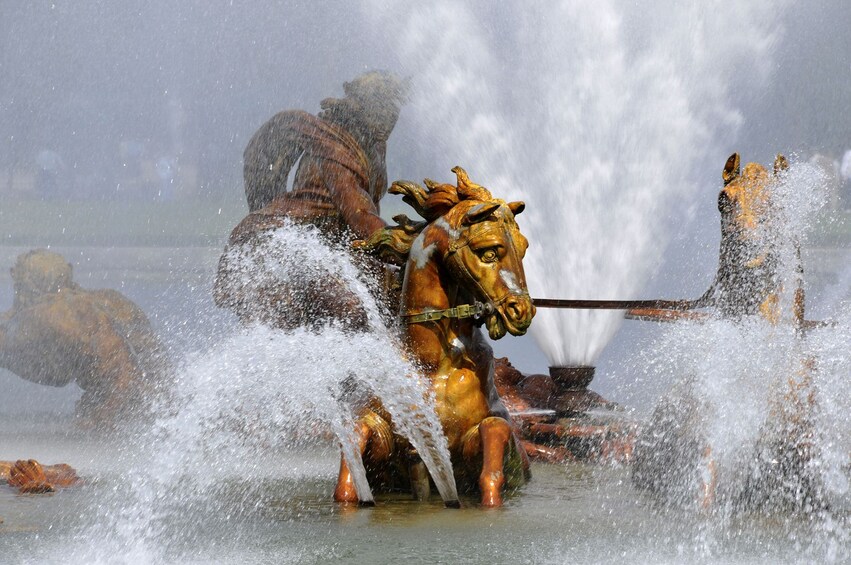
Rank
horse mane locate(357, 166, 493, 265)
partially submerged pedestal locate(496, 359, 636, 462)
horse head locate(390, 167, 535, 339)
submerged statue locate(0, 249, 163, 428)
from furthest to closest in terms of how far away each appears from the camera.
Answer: submerged statue locate(0, 249, 163, 428) → partially submerged pedestal locate(496, 359, 636, 462) → horse mane locate(357, 166, 493, 265) → horse head locate(390, 167, 535, 339)

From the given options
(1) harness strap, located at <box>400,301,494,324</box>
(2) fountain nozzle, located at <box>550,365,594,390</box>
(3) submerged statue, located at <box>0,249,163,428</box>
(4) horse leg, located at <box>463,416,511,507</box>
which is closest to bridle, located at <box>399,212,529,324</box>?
(1) harness strap, located at <box>400,301,494,324</box>

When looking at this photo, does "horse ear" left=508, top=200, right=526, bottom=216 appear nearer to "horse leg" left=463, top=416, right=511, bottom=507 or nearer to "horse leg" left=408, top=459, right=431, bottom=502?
"horse leg" left=463, top=416, right=511, bottom=507

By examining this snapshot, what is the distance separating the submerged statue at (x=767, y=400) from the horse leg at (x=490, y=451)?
2.18 ft

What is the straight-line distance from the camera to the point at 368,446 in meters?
4.47

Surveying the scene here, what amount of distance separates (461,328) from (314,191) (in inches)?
79.1

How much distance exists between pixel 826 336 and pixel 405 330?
1.76 m

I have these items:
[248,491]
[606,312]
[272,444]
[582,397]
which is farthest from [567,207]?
[248,491]

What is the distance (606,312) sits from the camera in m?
7.21

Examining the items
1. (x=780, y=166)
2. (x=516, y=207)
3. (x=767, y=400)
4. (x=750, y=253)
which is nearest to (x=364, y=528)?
(x=516, y=207)

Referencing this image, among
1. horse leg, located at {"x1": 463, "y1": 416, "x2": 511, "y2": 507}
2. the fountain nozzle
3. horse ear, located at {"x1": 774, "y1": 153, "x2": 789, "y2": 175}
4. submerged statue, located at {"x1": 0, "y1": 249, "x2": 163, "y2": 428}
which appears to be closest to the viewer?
horse leg, located at {"x1": 463, "y1": 416, "x2": 511, "y2": 507}

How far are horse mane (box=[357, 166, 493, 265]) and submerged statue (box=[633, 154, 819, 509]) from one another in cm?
110

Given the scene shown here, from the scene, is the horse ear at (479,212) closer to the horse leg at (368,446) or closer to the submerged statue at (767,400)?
the horse leg at (368,446)

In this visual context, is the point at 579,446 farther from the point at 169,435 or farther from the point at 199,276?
the point at 199,276

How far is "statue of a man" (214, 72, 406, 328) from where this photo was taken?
6.04 meters
